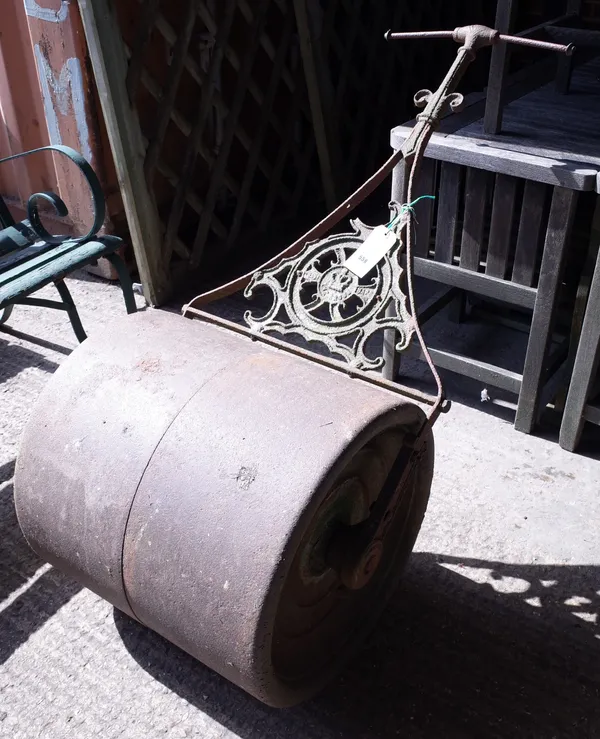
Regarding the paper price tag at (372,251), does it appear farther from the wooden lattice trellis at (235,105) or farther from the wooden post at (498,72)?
the wooden lattice trellis at (235,105)

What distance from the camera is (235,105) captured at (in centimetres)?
322

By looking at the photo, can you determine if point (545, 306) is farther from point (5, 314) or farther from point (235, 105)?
point (5, 314)

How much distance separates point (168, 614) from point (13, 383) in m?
1.56

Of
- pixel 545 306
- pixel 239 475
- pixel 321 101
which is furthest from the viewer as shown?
pixel 321 101

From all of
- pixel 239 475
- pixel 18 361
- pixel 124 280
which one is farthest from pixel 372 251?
pixel 18 361

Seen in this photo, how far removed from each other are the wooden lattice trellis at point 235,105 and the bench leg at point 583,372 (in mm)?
1676

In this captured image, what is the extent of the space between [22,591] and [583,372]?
5.55 ft

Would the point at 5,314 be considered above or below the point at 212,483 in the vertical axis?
below

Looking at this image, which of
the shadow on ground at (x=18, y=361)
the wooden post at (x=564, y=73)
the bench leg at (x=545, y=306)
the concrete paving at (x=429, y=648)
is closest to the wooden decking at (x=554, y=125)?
the wooden post at (x=564, y=73)

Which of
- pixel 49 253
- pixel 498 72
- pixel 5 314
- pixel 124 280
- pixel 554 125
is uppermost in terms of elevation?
pixel 498 72

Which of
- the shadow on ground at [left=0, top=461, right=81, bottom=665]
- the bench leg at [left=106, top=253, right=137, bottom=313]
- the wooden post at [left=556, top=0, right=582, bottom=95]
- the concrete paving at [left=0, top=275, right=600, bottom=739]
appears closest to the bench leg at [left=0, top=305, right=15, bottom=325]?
the bench leg at [left=106, top=253, right=137, bottom=313]

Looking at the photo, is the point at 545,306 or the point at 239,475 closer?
the point at 239,475

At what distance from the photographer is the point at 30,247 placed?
8.73 ft

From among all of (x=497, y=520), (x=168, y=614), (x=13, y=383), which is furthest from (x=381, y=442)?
(x=13, y=383)
